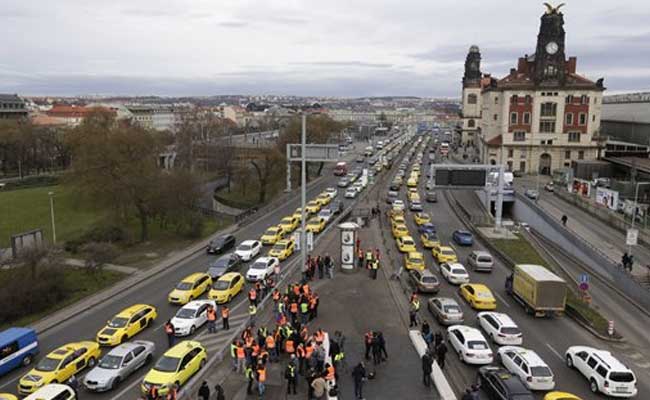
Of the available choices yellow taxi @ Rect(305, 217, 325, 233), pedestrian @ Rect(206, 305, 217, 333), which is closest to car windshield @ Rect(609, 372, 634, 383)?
pedestrian @ Rect(206, 305, 217, 333)

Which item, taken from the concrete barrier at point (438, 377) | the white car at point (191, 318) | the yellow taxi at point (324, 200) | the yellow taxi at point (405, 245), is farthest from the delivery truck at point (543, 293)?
the yellow taxi at point (324, 200)

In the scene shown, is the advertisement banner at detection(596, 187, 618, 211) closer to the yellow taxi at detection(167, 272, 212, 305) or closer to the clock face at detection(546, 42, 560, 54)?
the clock face at detection(546, 42, 560, 54)

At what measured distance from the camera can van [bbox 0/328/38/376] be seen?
24.8 m

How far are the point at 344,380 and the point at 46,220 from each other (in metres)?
50.7

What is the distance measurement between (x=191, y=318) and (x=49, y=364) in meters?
7.22

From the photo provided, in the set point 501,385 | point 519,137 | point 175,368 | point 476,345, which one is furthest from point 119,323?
point 519,137

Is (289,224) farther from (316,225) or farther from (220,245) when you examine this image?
(220,245)

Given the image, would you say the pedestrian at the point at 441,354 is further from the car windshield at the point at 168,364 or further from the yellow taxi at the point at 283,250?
the yellow taxi at the point at 283,250

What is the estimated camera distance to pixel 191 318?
2853 centimetres

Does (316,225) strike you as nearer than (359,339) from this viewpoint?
No

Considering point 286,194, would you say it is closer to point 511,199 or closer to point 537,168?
point 511,199

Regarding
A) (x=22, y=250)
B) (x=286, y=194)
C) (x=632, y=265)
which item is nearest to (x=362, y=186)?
(x=286, y=194)

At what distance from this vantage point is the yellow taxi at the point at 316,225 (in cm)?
5062

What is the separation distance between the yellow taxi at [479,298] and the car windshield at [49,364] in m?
21.2
